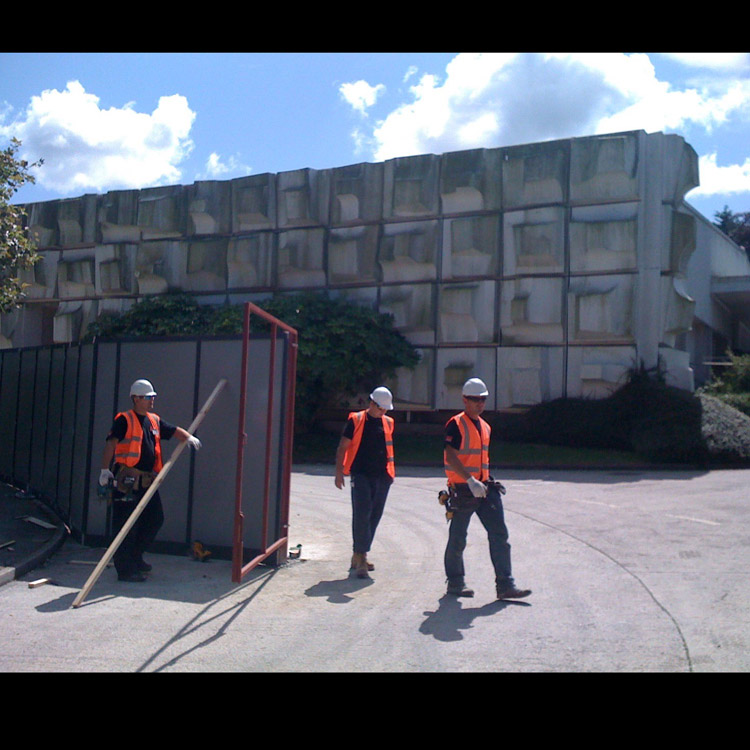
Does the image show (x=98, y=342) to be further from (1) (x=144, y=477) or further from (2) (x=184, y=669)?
(2) (x=184, y=669)

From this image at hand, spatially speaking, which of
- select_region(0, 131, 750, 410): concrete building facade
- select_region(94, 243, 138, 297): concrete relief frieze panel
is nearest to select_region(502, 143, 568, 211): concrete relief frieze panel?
select_region(0, 131, 750, 410): concrete building facade

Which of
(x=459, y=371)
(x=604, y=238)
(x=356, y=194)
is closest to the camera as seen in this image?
(x=604, y=238)

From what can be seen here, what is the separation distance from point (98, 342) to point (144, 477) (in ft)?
7.85

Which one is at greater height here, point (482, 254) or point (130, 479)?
point (482, 254)

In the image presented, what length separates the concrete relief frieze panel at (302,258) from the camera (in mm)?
27859

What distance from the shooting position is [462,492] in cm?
759

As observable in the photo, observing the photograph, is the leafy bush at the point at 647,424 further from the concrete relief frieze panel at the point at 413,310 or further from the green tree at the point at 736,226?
the green tree at the point at 736,226

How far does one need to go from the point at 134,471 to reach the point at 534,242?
1798 centimetres

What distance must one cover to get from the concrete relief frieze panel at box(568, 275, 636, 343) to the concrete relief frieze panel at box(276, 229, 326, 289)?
8.72 meters

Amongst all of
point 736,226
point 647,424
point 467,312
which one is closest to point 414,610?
point 647,424

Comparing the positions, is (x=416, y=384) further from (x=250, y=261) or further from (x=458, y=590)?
(x=458, y=590)

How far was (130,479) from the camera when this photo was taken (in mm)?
8141

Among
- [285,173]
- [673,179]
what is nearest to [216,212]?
[285,173]

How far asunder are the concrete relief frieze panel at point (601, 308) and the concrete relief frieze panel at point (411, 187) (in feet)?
17.6
